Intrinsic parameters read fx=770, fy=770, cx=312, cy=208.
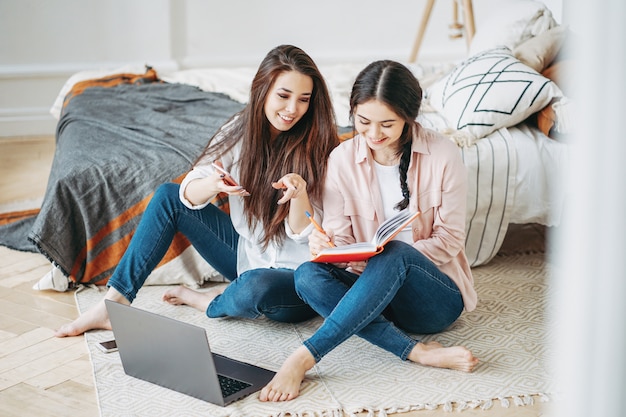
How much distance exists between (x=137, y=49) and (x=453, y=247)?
11.3 ft

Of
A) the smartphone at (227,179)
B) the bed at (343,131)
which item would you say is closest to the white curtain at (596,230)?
the smartphone at (227,179)

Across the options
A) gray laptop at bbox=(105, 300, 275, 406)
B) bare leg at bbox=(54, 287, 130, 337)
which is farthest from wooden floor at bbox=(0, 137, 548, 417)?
gray laptop at bbox=(105, 300, 275, 406)

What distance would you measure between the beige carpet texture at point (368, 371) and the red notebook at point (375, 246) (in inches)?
12.0

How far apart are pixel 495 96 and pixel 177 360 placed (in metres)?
1.46

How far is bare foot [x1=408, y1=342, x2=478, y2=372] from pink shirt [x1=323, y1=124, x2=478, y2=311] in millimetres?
158

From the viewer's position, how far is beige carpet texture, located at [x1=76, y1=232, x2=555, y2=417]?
166 cm

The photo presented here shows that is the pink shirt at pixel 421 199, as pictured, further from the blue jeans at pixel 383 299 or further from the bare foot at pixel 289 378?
the bare foot at pixel 289 378

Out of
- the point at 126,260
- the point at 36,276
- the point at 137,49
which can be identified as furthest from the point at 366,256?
the point at 137,49

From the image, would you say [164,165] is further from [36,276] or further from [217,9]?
[217,9]

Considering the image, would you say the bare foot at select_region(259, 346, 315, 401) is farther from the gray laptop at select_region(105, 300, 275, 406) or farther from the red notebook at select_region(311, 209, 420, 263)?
the red notebook at select_region(311, 209, 420, 263)

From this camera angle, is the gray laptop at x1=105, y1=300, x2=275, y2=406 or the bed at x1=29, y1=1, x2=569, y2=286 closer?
the gray laptop at x1=105, y1=300, x2=275, y2=406

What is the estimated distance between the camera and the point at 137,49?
4793 millimetres

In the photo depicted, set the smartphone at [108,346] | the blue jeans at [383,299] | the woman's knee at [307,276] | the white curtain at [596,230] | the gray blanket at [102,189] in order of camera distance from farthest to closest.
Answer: the gray blanket at [102,189]
the smartphone at [108,346]
the woman's knee at [307,276]
the blue jeans at [383,299]
the white curtain at [596,230]

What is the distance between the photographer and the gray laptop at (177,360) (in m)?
1.62
